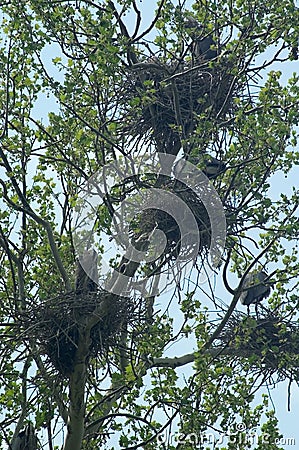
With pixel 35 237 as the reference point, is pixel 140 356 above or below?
below

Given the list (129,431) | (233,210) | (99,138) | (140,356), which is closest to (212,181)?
(233,210)

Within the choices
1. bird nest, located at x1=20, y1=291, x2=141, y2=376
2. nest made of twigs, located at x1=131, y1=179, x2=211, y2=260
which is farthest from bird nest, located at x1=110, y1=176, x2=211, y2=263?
bird nest, located at x1=20, y1=291, x2=141, y2=376

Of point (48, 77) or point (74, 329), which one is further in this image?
point (48, 77)

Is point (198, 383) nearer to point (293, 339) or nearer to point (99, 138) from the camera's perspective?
point (293, 339)

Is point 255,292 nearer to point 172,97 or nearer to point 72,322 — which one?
point 172,97

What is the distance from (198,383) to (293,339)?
100 cm

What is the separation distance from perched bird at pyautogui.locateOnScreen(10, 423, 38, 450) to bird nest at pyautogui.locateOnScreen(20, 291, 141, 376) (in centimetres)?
59

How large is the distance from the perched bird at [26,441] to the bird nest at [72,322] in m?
0.59

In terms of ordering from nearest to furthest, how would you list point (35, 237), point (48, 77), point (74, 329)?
point (74, 329), point (48, 77), point (35, 237)

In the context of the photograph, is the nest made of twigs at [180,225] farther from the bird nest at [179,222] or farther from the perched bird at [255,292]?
the perched bird at [255,292]

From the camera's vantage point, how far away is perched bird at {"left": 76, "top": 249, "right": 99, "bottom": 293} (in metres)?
8.70

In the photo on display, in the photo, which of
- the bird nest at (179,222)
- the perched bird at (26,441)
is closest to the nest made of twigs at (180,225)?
the bird nest at (179,222)

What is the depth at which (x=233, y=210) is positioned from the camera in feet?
29.3

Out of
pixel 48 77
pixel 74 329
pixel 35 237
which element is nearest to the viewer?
pixel 74 329
